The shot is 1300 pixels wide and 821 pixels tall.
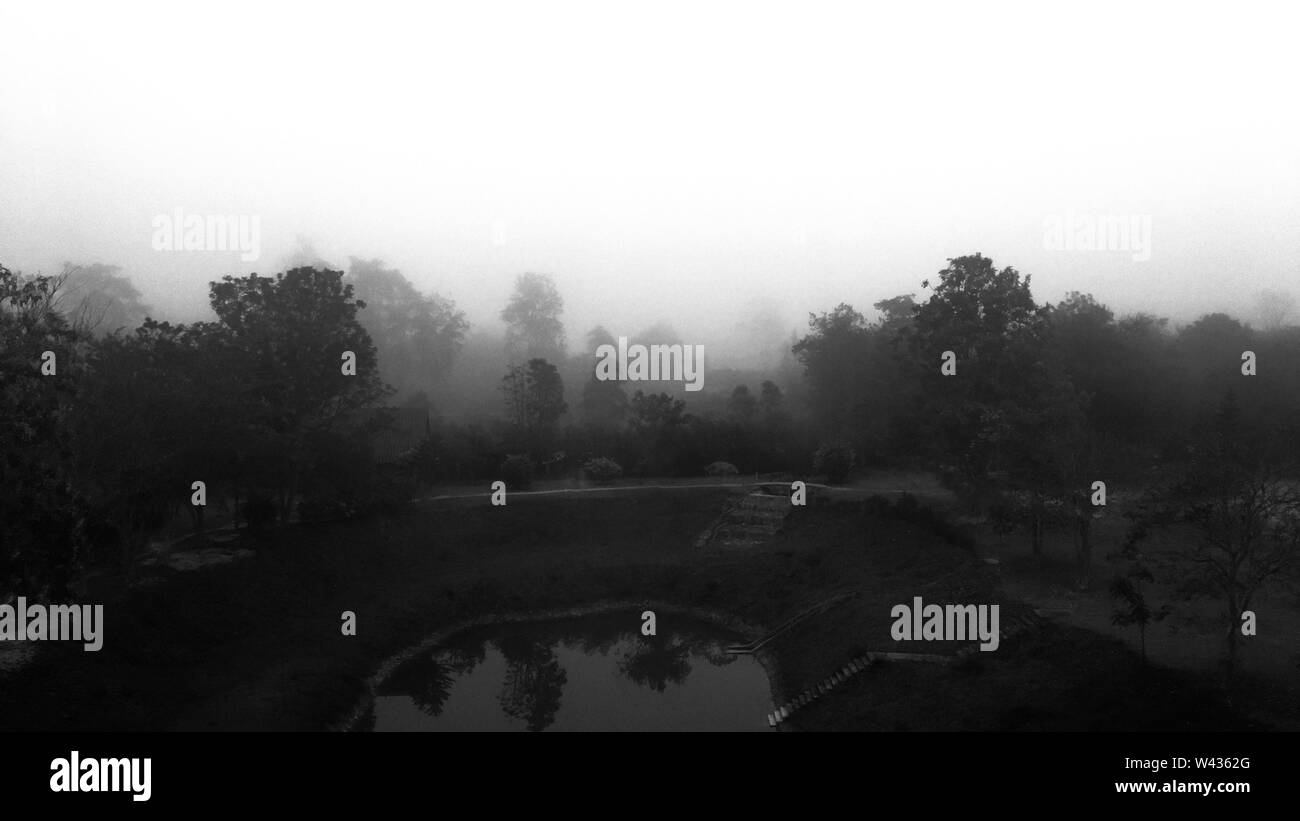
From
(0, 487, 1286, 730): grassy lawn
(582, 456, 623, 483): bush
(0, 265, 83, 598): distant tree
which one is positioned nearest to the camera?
(0, 265, 83, 598): distant tree

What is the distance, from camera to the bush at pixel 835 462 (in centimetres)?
3925

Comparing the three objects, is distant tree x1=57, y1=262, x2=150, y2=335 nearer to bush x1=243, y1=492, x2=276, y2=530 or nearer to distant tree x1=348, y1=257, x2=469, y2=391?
distant tree x1=348, y1=257, x2=469, y2=391

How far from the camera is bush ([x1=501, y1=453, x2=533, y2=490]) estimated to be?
39562mm

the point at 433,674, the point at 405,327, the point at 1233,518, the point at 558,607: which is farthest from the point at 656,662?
the point at 405,327

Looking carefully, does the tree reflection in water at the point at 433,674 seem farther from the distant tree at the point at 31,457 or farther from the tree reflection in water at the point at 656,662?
the distant tree at the point at 31,457

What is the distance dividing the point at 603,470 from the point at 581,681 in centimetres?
1771

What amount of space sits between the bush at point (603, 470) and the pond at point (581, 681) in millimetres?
12173

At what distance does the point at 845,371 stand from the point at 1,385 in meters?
41.2

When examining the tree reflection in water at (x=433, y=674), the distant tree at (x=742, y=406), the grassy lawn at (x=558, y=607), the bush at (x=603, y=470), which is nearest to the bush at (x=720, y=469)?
the grassy lawn at (x=558, y=607)

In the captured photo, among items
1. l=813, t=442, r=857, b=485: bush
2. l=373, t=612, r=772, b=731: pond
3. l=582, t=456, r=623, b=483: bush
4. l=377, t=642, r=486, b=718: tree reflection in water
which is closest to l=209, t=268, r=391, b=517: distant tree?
l=377, t=642, r=486, b=718: tree reflection in water

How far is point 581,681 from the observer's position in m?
23.7

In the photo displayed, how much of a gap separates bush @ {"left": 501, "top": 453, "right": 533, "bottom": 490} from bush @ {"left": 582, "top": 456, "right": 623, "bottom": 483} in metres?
2.95

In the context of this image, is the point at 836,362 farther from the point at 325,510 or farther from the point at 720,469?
the point at 325,510

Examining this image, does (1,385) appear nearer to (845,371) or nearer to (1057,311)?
(845,371)
